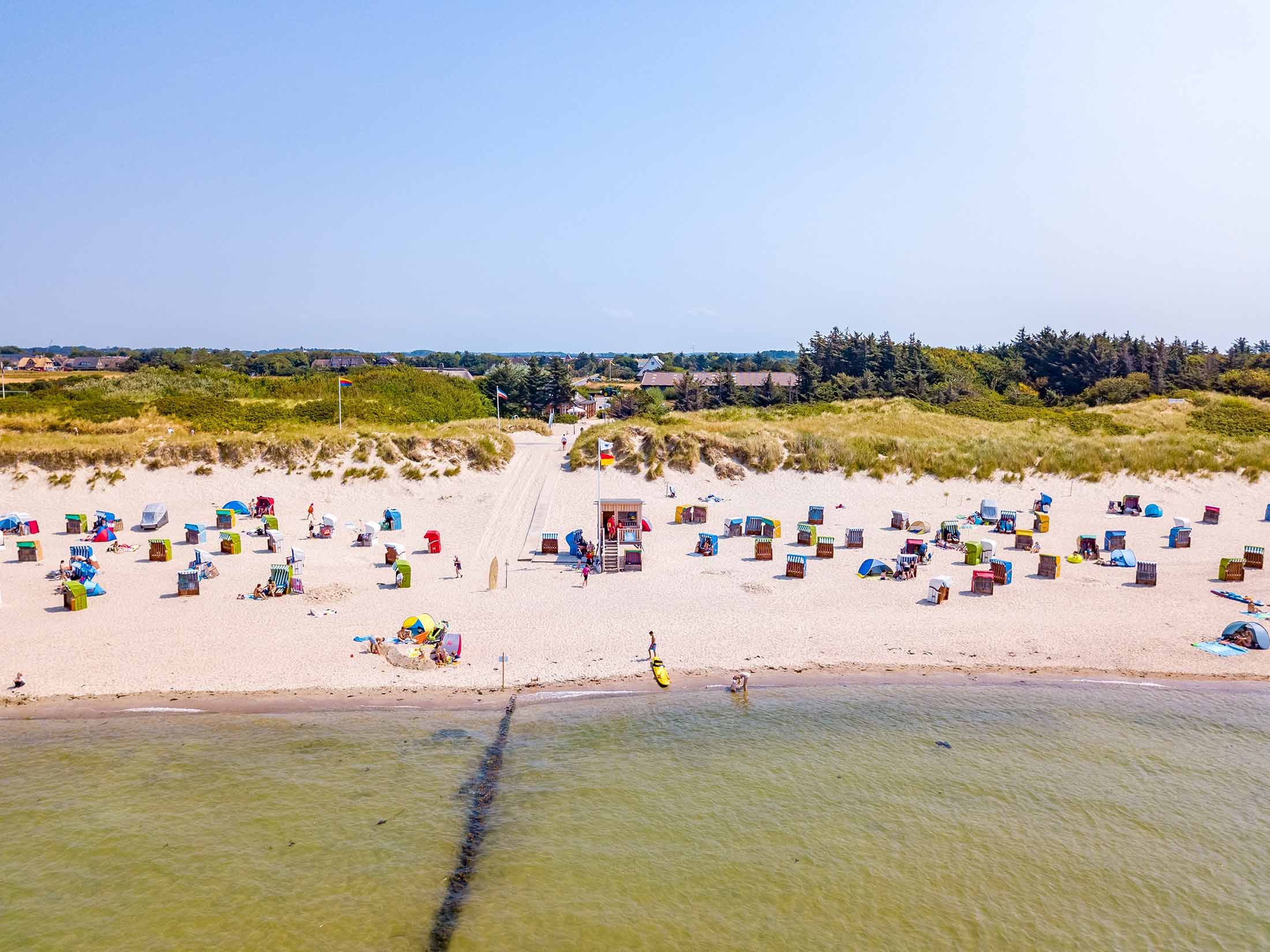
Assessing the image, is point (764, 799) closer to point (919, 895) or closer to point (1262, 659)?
point (919, 895)

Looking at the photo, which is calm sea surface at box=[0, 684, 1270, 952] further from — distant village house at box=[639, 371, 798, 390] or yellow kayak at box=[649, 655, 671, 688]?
distant village house at box=[639, 371, 798, 390]

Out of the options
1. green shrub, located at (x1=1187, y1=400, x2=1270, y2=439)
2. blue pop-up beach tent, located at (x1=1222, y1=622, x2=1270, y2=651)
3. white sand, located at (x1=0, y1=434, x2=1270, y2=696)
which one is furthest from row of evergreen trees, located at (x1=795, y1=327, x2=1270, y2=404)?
blue pop-up beach tent, located at (x1=1222, y1=622, x2=1270, y2=651)

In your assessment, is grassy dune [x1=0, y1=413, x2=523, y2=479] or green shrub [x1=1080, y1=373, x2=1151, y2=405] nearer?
grassy dune [x1=0, y1=413, x2=523, y2=479]

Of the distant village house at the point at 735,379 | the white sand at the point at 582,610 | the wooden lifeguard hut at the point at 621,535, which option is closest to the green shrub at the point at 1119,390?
the distant village house at the point at 735,379

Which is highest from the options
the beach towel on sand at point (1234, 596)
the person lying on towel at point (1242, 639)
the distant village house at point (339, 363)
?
the distant village house at point (339, 363)

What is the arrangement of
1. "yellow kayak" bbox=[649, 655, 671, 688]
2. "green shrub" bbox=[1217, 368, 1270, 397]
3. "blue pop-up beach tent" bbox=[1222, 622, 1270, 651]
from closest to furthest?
"yellow kayak" bbox=[649, 655, 671, 688]
"blue pop-up beach tent" bbox=[1222, 622, 1270, 651]
"green shrub" bbox=[1217, 368, 1270, 397]

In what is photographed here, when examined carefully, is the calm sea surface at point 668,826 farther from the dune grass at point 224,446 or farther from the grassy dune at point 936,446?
the dune grass at point 224,446

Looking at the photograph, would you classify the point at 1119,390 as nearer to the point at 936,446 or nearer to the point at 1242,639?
the point at 936,446
